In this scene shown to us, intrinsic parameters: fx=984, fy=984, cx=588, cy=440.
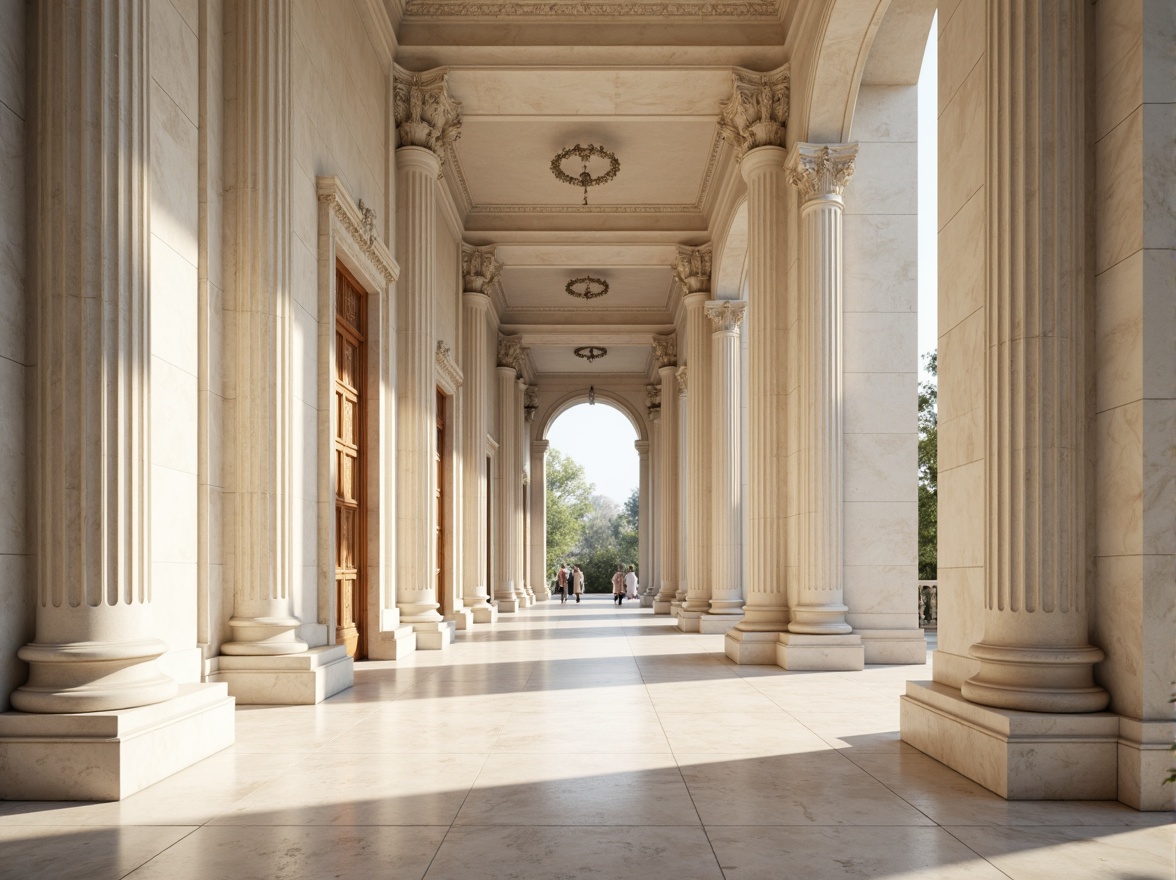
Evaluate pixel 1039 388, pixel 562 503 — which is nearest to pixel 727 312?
pixel 1039 388

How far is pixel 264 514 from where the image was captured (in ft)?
27.2

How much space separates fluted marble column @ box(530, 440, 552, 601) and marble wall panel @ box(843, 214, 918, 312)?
26.9m

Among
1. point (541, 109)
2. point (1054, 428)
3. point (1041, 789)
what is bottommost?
point (1041, 789)

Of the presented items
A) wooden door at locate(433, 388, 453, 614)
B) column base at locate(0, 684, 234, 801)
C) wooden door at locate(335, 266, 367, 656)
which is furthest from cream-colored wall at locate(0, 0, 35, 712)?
wooden door at locate(433, 388, 453, 614)

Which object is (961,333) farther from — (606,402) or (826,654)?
(606,402)

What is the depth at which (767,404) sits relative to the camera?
13.4 meters

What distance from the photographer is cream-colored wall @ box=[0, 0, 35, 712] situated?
17.4 feet

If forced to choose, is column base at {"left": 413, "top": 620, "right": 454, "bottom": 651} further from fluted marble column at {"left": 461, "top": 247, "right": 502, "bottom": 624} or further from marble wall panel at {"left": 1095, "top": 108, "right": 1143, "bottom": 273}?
marble wall panel at {"left": 1095, "top": 108, "right": 1143, "bottom": 273}

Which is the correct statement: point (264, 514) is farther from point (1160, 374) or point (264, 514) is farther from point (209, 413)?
point (1160, 374)

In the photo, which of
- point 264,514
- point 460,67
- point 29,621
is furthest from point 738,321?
point 29,621

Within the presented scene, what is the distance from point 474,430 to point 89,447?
54.0 feet

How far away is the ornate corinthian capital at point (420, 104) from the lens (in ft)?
46.2

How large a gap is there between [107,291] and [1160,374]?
571 centimetres

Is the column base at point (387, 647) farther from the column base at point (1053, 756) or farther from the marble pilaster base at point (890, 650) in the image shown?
the column base at point (1053, 756)
